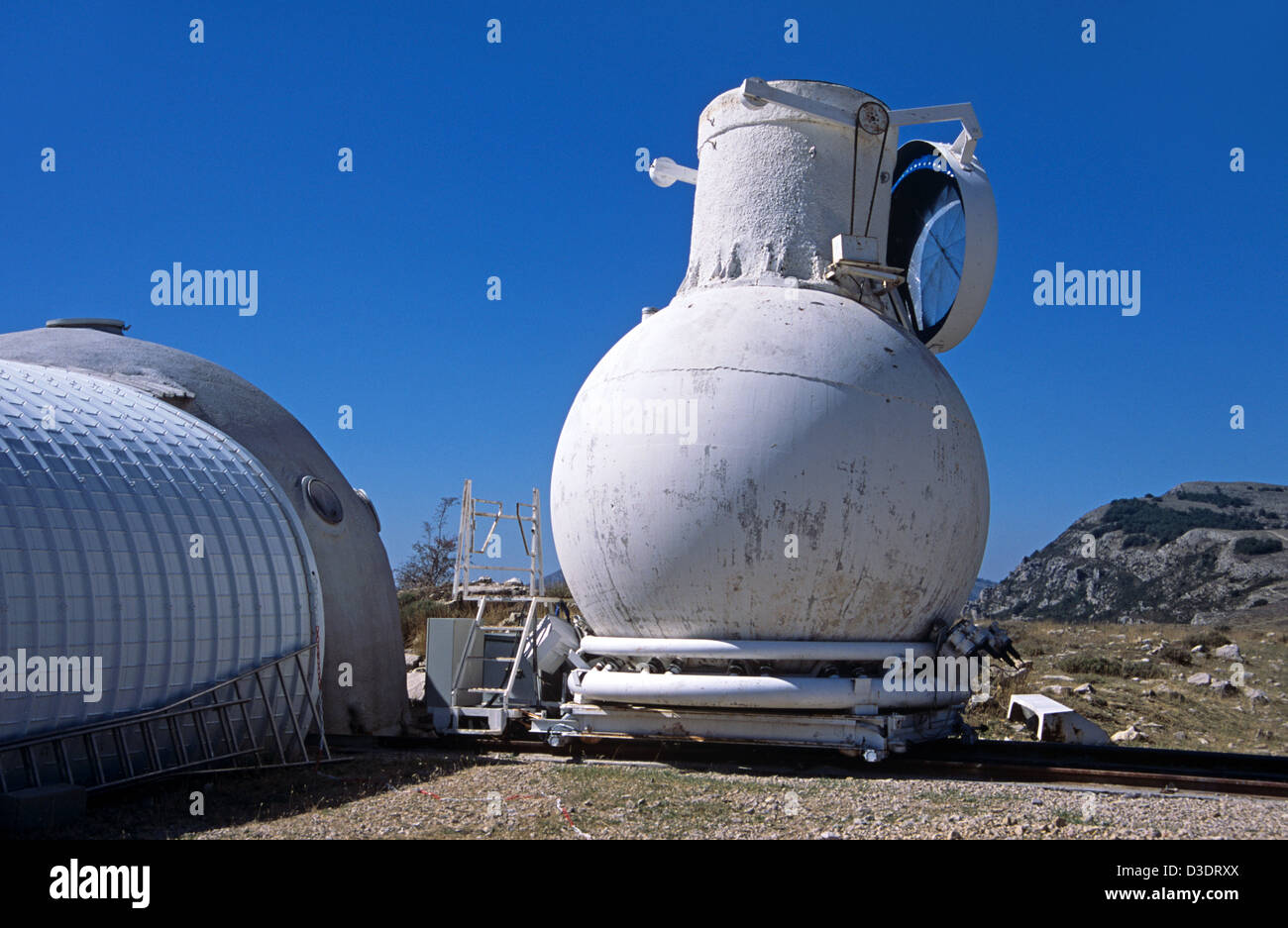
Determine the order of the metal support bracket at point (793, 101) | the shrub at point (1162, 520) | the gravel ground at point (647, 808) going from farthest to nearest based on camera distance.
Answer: the shrub at point (1162, 520)
the metal support bracket at point (793, 101)
the gravel ground at point (647, 808)

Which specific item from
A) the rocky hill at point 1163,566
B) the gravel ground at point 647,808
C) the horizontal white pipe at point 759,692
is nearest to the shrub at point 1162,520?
the rocky hill at point 1163,566

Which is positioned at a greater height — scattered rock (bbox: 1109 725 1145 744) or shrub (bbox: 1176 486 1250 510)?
shrub (bbox: 1176 486 1250 510)

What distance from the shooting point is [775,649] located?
Answer: 1029 cm

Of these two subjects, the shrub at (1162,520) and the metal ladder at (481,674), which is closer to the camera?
the metal ladder at (481,674)

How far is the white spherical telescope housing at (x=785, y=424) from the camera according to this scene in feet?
33.4

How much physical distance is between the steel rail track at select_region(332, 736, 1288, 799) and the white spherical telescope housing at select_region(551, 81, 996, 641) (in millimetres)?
1256

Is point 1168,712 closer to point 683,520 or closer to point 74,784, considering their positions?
point 683,520

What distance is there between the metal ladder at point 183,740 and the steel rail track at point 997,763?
2.52 m

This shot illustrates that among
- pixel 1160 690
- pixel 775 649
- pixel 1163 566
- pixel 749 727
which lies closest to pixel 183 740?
pixel 749 727

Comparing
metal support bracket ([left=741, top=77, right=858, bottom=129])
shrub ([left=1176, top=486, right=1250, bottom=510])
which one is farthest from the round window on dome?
shrub ([left=1176, top=486, right=1250, bottom=510])

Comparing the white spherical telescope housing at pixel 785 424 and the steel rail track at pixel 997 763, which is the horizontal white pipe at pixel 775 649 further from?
the steel rail track at pixel 997 763

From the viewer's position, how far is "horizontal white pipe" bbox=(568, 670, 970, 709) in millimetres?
10250

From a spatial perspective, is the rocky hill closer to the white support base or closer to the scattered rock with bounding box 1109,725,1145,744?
the scattered rock with bounding box 1109,725,1145,744
